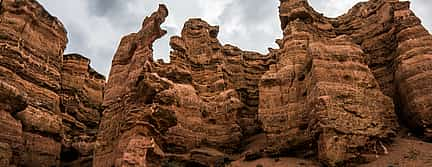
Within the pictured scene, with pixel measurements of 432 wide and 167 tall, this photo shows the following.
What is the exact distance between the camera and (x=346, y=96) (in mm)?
32438

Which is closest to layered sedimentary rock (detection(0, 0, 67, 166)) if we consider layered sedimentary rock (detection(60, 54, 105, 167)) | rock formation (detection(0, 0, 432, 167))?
rock formation (detection(0, 0, 432, 167))

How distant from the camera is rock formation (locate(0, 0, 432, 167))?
28.4m

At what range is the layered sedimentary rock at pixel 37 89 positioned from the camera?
3102 centimetres

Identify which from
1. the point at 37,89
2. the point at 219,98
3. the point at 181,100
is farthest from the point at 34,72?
the point at 219,98

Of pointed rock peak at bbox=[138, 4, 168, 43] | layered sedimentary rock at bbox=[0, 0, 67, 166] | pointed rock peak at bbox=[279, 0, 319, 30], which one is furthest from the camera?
pointed rock peak at bbox=[279, 0, 319, 30]

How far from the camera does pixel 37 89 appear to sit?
3494 cm

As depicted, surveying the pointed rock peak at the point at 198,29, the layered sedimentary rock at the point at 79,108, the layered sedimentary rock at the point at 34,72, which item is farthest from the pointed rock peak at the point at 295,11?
the layered sedimentary rock at the point at 34,72

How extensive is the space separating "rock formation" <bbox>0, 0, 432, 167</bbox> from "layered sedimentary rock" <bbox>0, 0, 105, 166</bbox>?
0.34ft

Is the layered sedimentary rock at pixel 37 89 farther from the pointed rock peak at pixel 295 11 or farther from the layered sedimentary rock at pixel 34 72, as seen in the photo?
the pointed rock peak at pixel 295 11

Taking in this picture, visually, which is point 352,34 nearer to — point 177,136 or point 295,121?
point 295,121

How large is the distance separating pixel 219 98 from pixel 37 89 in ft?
57.9

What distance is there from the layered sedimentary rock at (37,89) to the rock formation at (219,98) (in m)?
0.11

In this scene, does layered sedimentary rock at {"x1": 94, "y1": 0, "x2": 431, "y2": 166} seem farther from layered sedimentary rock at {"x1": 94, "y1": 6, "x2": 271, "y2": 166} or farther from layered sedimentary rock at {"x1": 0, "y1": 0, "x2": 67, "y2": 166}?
layered sedimentary rock at {"x1": 0, "y1": 0, "x2": 67, "y2": 166}

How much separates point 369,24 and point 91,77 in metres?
31.3
